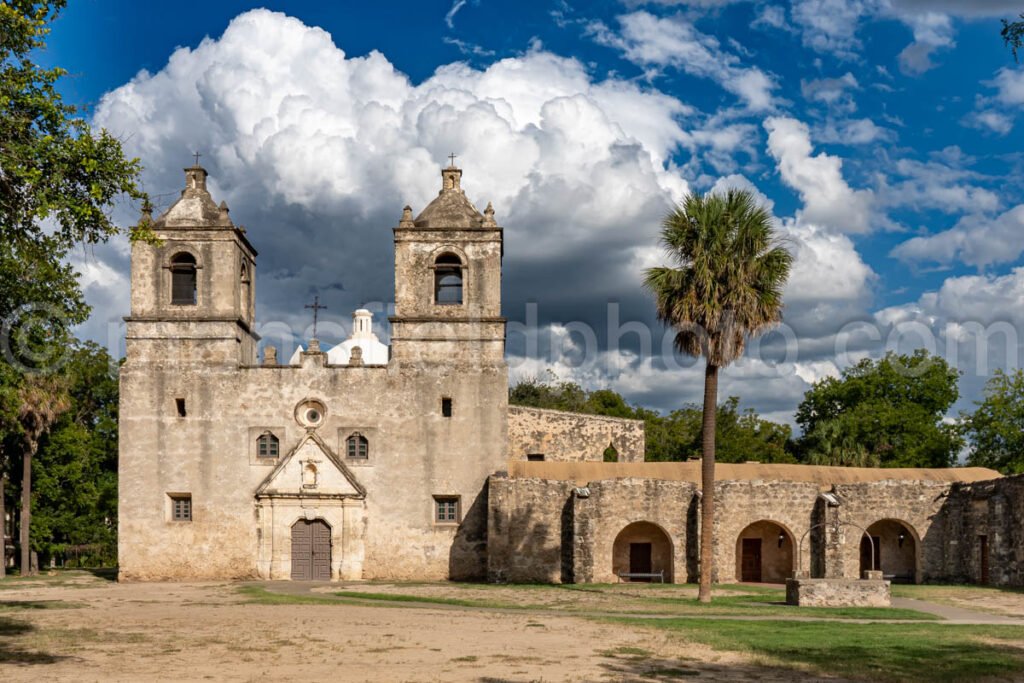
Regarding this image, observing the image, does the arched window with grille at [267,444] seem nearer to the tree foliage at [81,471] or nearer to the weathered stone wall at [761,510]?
the tree foliage at [81,471]

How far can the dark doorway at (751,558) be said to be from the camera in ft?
113

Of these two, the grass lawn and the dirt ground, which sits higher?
the dirt ground

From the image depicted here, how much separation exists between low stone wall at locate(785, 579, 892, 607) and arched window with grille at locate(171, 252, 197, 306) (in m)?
20.2

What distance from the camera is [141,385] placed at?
32469mm

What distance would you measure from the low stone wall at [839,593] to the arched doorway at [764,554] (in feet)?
31.7

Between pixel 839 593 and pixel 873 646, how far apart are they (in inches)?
301

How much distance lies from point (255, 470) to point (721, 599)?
48.5ft

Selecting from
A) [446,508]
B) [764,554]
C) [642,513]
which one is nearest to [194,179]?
[446,508]

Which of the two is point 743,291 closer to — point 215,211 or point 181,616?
point 181,616

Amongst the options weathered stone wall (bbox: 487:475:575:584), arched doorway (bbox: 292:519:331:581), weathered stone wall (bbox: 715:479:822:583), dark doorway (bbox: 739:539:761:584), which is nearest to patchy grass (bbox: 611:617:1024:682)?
weathered stone wall (bbox: 487:475:575:584)

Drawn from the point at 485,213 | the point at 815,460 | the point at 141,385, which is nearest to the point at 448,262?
the point at 485,213

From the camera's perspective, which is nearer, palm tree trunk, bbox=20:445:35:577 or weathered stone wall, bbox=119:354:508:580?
weathered stone wall, bbox=119:354:508:580

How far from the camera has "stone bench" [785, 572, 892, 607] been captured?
2378 centimetres

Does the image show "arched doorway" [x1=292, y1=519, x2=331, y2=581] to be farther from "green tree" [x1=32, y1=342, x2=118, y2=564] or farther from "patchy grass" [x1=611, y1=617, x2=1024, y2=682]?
"patchy grass" [x1=611, y1=617, x2=1024, y2=682]
